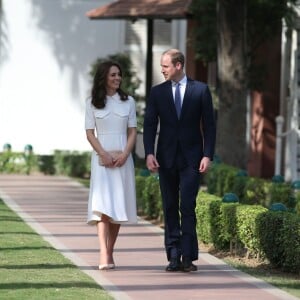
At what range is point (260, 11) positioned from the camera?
2255cm

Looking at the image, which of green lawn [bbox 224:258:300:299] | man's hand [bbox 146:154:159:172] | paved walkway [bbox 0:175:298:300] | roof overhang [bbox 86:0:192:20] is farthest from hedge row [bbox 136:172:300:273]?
roof overhang [bbox 86:0:192:20]

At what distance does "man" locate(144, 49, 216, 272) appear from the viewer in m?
10.8

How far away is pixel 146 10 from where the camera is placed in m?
22.4

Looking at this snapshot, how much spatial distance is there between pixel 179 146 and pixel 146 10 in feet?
38.9

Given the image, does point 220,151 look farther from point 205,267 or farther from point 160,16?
point 205,267

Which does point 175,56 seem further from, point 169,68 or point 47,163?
point 47,163

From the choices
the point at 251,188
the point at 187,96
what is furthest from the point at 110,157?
the point at 251,188

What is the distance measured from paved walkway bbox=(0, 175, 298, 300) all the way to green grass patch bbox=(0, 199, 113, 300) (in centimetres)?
14

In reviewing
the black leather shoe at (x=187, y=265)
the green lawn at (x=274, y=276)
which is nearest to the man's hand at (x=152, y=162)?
the black leather shoe at (x=187, y=265)

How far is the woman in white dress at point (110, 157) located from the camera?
10812 millimetres

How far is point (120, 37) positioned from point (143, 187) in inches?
438

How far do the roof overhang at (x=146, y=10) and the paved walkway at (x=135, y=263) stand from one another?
15.5 ft

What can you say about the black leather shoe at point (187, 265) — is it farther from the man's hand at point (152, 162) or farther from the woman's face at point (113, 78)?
the woman's face at point (113, 78)

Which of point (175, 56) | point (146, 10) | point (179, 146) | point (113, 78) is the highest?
point (146, 10)
